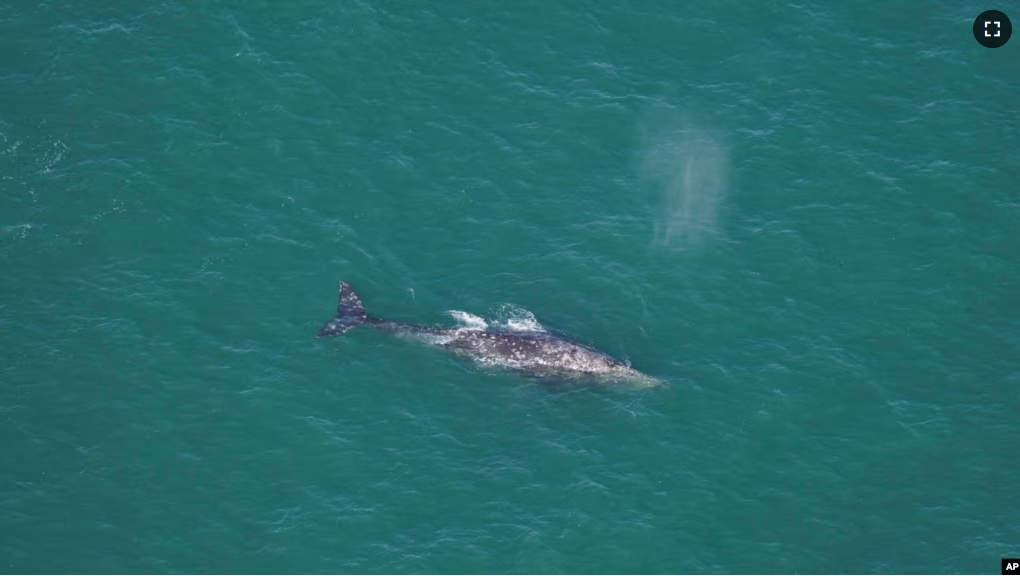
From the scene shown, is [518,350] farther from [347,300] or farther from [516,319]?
[347,300]

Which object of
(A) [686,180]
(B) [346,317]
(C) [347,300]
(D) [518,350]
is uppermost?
(A) [686,180]

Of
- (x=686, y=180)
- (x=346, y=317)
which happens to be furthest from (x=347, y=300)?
(x=686, y=180)

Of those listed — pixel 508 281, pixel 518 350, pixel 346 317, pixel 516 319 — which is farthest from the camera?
pixel 508 281

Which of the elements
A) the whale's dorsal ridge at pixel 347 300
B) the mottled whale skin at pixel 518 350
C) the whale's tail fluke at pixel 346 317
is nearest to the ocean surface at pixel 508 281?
the whale's tail fluke at pixel 346 317

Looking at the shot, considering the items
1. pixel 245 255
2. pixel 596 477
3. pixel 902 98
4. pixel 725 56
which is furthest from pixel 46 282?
pixel 902 98

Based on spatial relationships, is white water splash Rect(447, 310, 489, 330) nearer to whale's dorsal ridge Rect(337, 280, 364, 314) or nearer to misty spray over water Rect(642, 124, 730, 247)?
whale's dorsal ridge Rect(337, 280, 364, 314)

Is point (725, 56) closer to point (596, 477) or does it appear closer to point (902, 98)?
point (902, 98)
